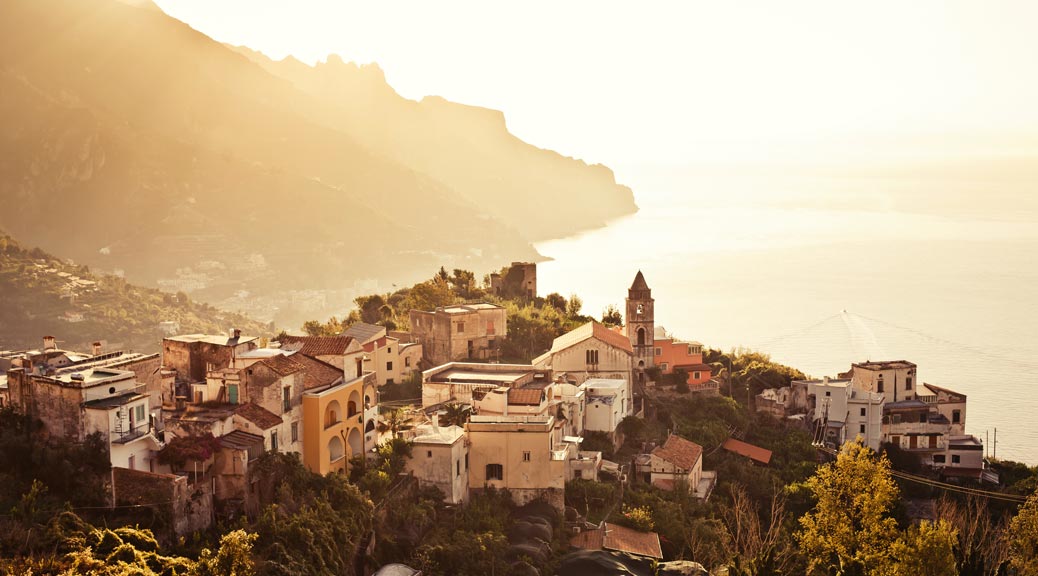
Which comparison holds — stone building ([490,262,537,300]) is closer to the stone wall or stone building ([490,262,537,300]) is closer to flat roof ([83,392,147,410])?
flat roof ([83,392,147,410])

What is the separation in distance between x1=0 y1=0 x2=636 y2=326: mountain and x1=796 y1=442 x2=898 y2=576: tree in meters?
83.9

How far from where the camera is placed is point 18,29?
376ft

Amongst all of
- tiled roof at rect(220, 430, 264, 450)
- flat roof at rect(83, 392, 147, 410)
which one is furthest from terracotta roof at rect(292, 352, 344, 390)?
flat roof at rect(83, 392, 147, 410)

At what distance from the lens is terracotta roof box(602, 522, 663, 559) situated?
85.7 feet

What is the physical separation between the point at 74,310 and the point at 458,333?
108 feet

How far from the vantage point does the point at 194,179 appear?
11762 centimetres

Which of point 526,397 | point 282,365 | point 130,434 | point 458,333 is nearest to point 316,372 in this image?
point 282,365

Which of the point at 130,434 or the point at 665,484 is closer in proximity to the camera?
the point at 130,434

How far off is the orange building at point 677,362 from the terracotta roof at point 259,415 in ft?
73.9

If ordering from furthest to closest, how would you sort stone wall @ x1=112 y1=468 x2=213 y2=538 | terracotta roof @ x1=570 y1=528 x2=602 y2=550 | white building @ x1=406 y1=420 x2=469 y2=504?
1. terracotta roof @ x1=570 y1=528 x2=602 y2=550
2. white building @ x1=406 y1=420 x2=469 y2=504
3. stone wall @ x1=112 y1=468 x2=213 y2=538

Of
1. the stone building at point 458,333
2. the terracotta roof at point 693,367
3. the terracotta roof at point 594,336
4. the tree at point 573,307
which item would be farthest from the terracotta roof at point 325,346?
the tree at point 573,307

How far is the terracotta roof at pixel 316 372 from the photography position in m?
25.0

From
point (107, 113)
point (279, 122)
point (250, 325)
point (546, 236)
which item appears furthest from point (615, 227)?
point (250, 325)

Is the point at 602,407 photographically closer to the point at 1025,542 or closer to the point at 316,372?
the point at 316,372
